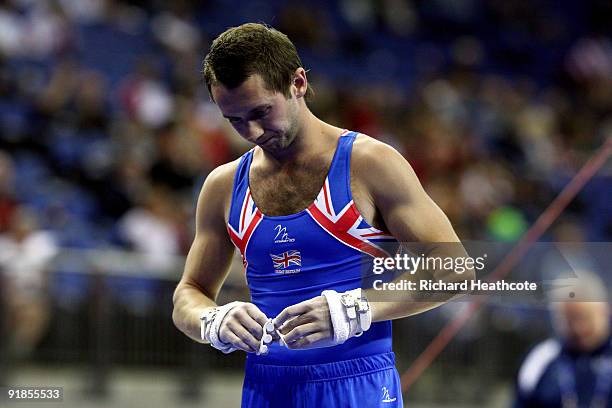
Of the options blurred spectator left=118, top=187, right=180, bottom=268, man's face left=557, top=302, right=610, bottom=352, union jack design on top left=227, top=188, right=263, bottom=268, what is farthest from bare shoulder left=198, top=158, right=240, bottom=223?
blurred spectator left=118, top=187, right=180, bottom=268

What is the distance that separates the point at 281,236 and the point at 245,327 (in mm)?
378

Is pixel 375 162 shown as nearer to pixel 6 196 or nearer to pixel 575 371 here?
pixel 575 371

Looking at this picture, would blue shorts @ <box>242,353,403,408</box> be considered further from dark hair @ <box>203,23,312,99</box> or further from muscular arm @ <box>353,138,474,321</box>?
dark hair @ <box>203,23,312,99</box>

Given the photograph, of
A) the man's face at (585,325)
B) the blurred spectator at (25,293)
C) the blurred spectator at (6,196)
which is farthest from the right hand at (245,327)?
the blurred spectator at (6,196)

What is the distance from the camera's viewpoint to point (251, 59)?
11.3ft

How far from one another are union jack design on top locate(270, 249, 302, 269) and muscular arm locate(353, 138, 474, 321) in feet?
0.89

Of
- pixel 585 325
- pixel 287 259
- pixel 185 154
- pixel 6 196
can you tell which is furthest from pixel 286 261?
pixel 185 154

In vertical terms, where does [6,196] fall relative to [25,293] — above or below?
above

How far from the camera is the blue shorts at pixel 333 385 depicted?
354cm

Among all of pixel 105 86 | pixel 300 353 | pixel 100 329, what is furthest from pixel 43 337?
pixel 300 353

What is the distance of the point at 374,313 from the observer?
3.40m

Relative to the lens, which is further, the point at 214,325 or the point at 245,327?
the point at 214,325

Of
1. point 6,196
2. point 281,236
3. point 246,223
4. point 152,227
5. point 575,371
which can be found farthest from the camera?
point 152,227

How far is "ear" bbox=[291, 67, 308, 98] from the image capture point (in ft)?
11.7
